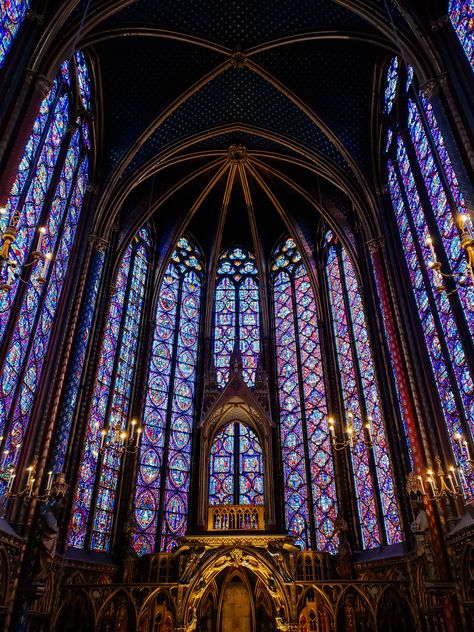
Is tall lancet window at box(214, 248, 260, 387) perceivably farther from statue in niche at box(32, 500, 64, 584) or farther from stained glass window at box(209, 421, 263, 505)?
statue in niche at box(32, 500, 64, 584)

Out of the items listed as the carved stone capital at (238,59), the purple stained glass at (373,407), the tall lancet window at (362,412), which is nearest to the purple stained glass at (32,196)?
the carved stone capital at (238,59)

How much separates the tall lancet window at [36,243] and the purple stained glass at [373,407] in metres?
9.16

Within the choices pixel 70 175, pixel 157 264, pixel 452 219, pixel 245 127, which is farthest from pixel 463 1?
pixel 157 264

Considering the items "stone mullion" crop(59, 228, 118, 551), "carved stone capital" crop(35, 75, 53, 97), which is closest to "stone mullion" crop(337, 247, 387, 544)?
"stone mullion" crop(59, 228, 118, 551)

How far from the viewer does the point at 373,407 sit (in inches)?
617

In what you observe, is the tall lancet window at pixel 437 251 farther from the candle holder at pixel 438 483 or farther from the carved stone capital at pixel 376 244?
the carved stone capital at pixel 376 244

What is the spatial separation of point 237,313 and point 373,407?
7637 millimetres

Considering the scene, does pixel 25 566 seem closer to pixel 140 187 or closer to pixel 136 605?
pixel 136 605

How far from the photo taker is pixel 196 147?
19234 mm

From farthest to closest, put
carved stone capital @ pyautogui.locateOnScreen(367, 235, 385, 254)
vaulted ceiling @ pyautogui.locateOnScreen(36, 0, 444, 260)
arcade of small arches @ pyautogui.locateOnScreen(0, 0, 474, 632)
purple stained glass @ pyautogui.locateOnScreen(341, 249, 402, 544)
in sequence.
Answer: carved stone capital @ pyautogui.locateOnScreen(367, 235, 385, 254) < vaulted ceiling @ pyautogui.locateOnScreen(36, 0, 444, 260) < purple stained glass @ pyautogui.locateOnScreen(341, 249, 402, 544) < arcade of small arches @ pyautogui.locateOnScreen(0, 0, 474, 632)

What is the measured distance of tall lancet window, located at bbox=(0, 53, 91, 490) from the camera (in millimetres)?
10445

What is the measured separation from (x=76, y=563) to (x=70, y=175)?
10.2 metres

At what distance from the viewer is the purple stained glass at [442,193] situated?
409 inches

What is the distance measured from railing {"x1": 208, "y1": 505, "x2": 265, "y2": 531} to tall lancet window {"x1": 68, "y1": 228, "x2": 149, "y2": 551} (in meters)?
3.25
